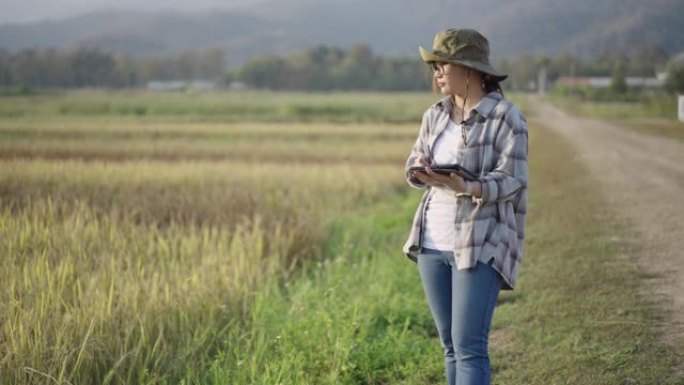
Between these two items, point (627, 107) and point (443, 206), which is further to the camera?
point (627, 107)

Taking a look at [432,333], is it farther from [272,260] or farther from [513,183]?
[513,183]

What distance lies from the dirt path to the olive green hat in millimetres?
2248

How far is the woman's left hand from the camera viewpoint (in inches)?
129

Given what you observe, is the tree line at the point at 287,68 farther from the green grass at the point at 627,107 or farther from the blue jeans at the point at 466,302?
the green grass at the point at 627,107

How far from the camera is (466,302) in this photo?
11.1ft

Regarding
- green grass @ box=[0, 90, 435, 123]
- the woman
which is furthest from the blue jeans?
green grass @ box=[0, 90, 435, 123]

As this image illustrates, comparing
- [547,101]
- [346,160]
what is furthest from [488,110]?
[547,101]

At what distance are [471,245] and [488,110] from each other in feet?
1.73

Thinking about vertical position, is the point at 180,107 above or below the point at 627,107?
above

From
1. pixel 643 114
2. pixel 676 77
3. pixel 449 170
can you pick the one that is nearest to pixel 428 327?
pixel 449 170

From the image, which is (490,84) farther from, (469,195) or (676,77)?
(676,77)

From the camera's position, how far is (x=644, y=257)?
758 cm

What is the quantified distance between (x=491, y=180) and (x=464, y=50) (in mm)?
512

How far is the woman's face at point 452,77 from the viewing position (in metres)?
3.45
